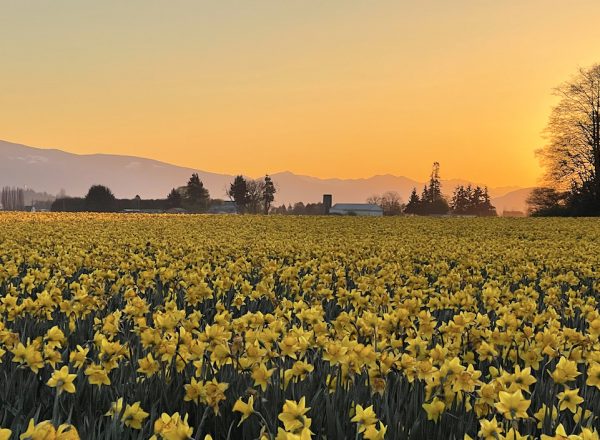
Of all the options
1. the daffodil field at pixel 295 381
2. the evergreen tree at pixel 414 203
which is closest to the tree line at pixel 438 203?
the evergreen tree at pixel 414 203

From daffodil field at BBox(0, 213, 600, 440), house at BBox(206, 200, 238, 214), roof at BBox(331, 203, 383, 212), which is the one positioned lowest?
daffodil field at BBox(0, 213, 600, 440)

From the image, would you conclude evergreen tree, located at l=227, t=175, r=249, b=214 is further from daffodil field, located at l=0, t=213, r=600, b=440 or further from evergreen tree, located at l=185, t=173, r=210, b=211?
daffodil field, located at l=0, t=213, r=600, b=440

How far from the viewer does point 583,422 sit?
10.5 ft

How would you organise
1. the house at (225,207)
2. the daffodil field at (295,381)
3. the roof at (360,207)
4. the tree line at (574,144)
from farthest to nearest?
the roof at (360,207)
the house at (225,207)
the tree line at (574,144)
the daffodil field at (295,381)

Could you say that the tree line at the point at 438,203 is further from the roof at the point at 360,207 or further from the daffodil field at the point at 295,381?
the daffodil field at the point at 295,381

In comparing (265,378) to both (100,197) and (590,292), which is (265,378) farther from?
(100,197)

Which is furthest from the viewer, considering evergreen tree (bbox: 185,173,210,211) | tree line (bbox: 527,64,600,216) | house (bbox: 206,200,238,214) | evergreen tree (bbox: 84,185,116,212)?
evergreen tree (bbox: 185,173,210,211)

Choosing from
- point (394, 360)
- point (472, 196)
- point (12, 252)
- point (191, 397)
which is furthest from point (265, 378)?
point (472, 196)

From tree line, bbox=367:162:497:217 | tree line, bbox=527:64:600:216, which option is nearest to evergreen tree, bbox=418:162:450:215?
tree line, bbox=367:162:497:217

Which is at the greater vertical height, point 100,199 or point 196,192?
point 196,192

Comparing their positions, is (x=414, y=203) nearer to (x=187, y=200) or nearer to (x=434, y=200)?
(x=434, y=200)

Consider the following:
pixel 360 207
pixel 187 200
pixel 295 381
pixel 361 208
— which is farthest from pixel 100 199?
pixel 295 381

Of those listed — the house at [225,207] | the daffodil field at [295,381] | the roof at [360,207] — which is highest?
the roof at [360,207]

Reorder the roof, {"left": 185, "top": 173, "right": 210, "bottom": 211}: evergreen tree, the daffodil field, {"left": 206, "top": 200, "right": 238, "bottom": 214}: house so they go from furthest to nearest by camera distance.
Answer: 1. the roof
2. {"left": 185, "top": 173, "right": 210, "bottom": 211}: evergreen tree
3. {"left": 206, "top": 200, "right": 238, "bottom": 214}: house
4. the daffodil field
